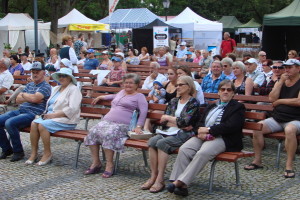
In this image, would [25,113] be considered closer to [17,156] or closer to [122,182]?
[17,156]

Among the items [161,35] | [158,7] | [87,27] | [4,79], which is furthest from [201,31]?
[158,7]

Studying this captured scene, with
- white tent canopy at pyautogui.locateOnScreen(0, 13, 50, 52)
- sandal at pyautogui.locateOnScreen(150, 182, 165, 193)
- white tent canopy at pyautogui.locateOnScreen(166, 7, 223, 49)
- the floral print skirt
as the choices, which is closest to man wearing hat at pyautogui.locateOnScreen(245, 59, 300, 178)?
sandal at pyautogui.locateOnScreen(150, 182, 165, 193)

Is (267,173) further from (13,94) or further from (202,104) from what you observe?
(13,94)

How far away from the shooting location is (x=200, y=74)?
12.3 meters

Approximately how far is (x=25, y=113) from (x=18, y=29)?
913 inches

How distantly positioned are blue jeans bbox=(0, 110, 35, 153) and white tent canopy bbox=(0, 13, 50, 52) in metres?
23.0

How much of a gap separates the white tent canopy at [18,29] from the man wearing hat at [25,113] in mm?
22909

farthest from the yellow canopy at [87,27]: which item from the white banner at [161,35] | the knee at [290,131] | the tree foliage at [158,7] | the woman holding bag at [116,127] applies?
the knee at [290,131]

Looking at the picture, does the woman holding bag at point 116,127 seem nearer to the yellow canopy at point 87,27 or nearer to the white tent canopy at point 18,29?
the yellow canopy at point 87,27

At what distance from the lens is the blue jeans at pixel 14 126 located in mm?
7512

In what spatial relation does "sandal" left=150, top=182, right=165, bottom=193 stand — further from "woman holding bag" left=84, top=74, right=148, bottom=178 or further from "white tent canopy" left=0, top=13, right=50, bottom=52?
"white tent canopy" left=0, top=13, right=50, bottom=52

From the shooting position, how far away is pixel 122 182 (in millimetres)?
6379

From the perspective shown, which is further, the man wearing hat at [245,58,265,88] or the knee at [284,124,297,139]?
the man wearing hat at [245,58,265,88]

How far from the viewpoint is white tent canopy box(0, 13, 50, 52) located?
98.0 ft
